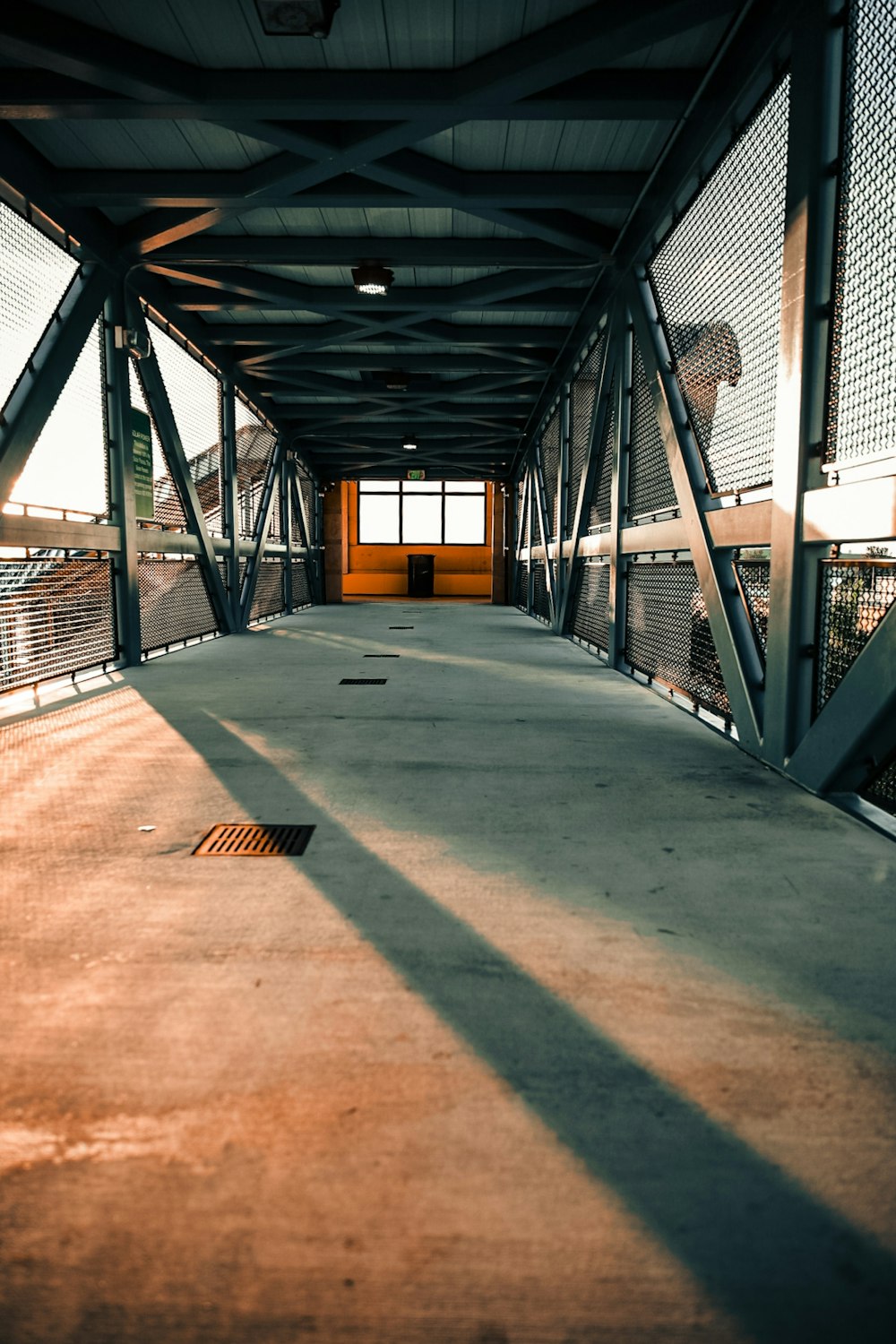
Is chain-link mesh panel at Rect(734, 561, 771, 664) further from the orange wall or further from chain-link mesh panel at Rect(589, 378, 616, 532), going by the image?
the orange wall

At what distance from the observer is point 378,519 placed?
102 ft

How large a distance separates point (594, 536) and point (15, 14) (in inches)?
280

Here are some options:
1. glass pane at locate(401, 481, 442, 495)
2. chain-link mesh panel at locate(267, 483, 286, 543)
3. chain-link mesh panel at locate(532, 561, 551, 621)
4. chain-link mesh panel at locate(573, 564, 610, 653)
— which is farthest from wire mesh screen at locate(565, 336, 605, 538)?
glass pane at locate(401, 481, 442, 495)

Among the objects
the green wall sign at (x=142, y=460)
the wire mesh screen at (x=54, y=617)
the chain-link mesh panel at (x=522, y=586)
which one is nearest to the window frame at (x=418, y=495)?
the chain-link mesh panel at (x=522, y=586)

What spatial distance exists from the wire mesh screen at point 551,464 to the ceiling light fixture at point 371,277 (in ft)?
18.3

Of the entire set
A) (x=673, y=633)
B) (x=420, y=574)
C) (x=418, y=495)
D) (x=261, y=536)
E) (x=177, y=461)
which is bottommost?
(x=673, y=633)

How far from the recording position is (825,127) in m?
3.69

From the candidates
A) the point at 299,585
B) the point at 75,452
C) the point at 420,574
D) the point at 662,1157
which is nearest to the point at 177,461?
the point at 75,452

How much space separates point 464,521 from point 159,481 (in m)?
22.3

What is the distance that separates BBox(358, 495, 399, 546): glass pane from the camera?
3091cm

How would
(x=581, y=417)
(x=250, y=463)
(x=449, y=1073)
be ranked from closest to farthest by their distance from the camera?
(x=449, y=1073), (x=581, y=417), (x=250, y=463)

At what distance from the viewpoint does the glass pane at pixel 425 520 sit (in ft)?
102

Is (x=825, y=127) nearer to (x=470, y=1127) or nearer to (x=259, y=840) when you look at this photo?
(x=259, y=840)

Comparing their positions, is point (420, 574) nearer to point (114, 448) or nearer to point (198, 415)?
point (198, 415)
